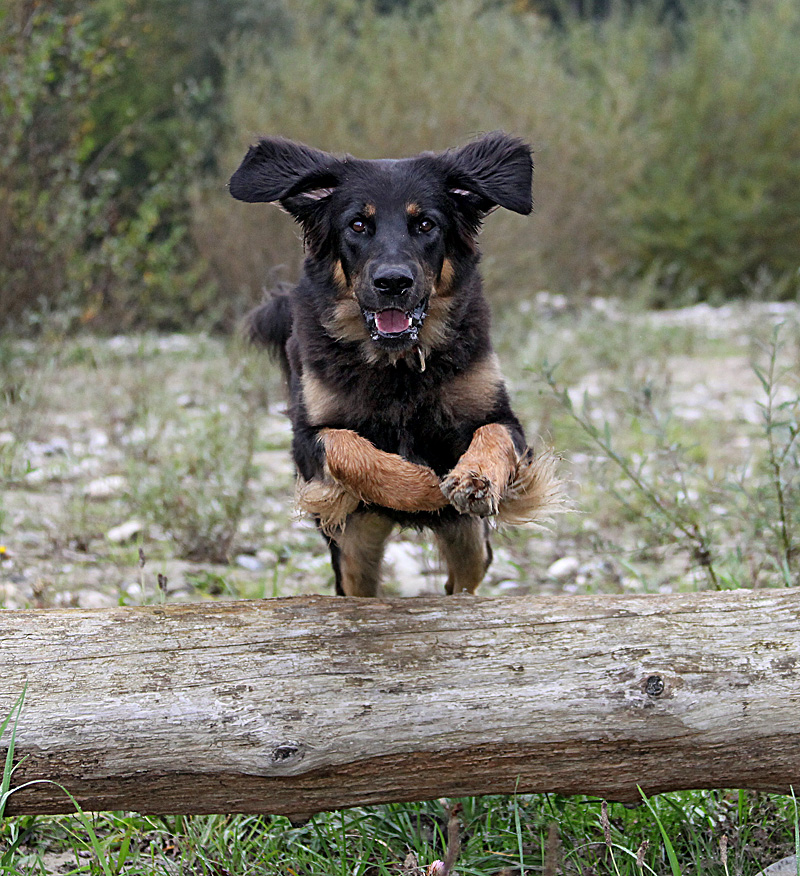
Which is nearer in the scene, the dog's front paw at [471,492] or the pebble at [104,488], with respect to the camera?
the dog's front paw at [471,492]

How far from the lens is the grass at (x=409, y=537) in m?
2.60

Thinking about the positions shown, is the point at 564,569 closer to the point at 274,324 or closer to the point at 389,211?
the point at 274,324

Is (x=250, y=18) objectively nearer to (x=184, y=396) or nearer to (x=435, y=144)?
(x=435, y=144)

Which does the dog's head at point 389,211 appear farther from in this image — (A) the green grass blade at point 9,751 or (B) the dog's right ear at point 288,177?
(A) the green grass blade at point 9,751

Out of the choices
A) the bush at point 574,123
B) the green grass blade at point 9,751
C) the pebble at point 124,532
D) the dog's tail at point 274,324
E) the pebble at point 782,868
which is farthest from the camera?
the bush at point 574,123

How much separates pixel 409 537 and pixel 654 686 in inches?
116

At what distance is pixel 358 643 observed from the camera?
2.43m

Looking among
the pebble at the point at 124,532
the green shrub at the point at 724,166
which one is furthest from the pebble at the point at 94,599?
the green shrub at the point at 724,166

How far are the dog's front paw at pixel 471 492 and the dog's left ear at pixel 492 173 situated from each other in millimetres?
948

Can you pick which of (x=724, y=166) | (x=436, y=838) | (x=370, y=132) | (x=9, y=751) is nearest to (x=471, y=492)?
(x=436, y=838)

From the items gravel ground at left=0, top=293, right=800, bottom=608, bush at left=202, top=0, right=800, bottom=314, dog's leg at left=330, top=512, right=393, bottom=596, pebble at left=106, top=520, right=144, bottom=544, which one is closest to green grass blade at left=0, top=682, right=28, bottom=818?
gravel ground at left=0, top=293, right=800, bottom=608

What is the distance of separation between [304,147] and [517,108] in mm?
8294

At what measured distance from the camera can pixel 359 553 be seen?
362 centimetres

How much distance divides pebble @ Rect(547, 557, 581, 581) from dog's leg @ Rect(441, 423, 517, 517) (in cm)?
163
